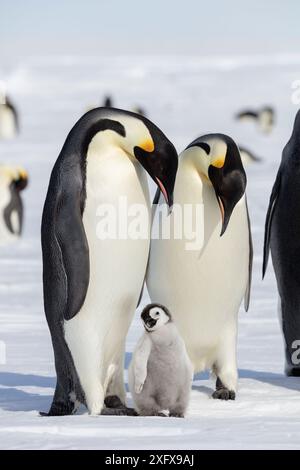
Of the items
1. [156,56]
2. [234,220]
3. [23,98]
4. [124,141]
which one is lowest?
[234,220]

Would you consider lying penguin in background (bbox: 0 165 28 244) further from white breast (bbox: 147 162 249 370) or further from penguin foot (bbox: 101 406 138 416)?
penguin foot (bbox: 101 406 138 416)

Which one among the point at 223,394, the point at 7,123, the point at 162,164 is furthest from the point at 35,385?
the point at 7,123

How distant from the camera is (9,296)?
33.0 ft

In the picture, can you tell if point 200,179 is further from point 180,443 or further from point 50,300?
point 180,443

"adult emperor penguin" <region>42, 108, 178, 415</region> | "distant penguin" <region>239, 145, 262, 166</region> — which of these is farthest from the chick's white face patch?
"distant penguin" <region>239, 145, 262, 166</region>

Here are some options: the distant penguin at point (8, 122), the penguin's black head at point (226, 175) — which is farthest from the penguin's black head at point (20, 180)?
the distant penguin at point (8, 122)

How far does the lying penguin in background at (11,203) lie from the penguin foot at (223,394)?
868 centimetres

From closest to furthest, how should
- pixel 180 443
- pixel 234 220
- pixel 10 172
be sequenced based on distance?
pixel 180 443, pixel 234 220, pixel 10 172

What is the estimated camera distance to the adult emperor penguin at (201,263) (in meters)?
5.46

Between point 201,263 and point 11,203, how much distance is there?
32.0 ft

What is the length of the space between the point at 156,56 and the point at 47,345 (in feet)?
204

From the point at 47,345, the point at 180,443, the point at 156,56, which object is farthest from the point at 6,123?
the point at 156,56

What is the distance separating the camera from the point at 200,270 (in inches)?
216
